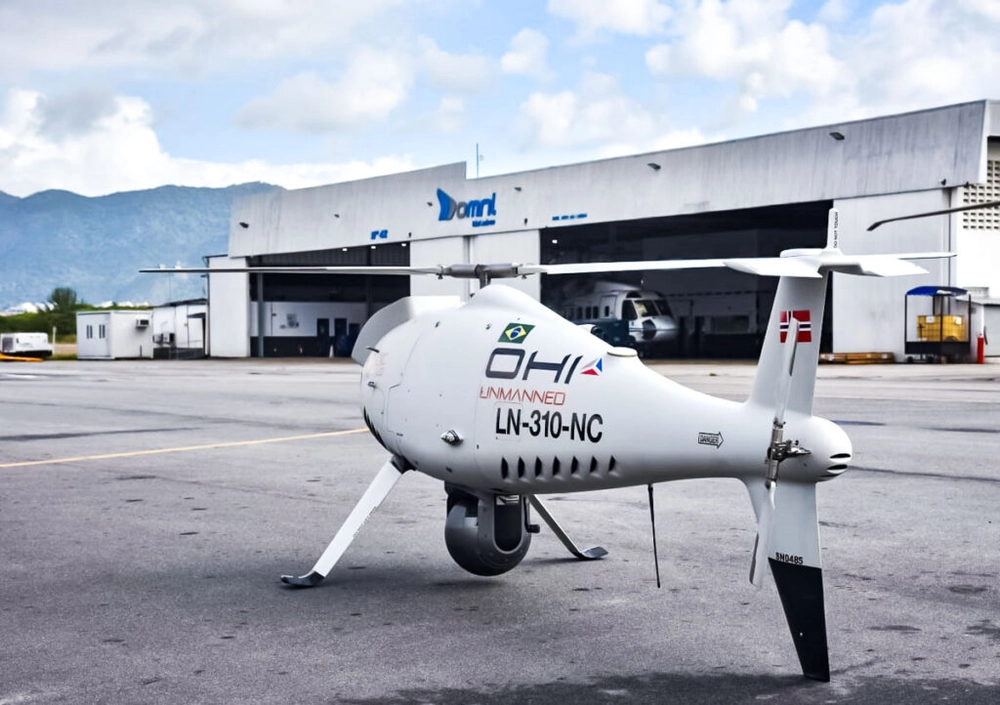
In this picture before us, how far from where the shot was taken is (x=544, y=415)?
5.63 metres

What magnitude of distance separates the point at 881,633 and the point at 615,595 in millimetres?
1503

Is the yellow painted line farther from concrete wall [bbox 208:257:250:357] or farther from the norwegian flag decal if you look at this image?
concrete wall [bbox 208:257:250:357]

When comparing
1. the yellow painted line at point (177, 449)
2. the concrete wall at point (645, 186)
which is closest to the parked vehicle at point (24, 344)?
the concrete wall at point (645, 186)

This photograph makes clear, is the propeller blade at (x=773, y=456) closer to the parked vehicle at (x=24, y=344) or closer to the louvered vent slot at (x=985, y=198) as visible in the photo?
the louvered vent slot at (x=985, y=198)

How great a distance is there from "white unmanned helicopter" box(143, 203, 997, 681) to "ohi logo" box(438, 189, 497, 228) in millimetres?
46496

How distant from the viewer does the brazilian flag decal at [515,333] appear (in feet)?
19.5

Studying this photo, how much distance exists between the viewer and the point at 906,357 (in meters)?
41.1

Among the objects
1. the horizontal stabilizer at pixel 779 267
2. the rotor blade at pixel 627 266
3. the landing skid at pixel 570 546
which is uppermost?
the rotor blade at pixel 627 266

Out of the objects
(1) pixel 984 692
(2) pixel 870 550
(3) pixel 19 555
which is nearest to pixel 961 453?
(2) pixel 870 550

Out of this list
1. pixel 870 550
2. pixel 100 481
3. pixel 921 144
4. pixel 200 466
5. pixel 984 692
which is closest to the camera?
pixel 984 692

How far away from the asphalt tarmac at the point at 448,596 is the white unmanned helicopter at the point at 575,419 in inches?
16.1

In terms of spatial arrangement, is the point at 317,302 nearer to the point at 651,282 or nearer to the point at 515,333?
the point at 651,282

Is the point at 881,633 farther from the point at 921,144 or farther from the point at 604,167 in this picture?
the point at 604,167

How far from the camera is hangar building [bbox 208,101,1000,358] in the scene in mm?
39812
